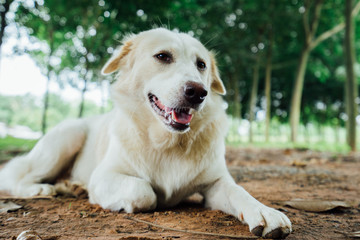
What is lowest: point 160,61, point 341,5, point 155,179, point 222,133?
point 155,179

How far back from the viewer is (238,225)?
6.73 ft

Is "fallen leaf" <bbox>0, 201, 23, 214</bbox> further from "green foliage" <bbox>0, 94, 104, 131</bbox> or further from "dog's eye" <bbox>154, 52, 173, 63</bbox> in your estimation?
"green foliage" <bbox>0, 94, 104, 131</bbox>

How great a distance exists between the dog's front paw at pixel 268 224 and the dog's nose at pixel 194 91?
952 millimetres

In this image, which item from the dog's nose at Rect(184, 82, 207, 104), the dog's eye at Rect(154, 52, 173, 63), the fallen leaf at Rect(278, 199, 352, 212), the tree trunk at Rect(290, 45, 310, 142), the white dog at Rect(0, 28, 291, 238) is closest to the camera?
the dog's nose at Rect(184, 82, 207, 104)

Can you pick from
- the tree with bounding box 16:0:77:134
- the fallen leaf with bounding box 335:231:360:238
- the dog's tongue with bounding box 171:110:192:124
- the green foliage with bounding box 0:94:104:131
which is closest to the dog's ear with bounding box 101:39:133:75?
the dog's tongue with bounding box 171:110:192:124

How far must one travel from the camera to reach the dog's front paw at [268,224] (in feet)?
5.79

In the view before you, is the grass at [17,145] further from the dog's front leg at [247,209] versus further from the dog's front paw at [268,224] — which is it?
the dog's front paw at [268,224]

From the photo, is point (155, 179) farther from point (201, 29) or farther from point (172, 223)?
point (201, 29)

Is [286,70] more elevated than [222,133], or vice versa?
[286,70]

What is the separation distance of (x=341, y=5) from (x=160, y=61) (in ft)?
50.9

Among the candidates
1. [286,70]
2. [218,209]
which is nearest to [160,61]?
[218,209]

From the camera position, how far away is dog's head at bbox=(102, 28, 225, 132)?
2.33 meters

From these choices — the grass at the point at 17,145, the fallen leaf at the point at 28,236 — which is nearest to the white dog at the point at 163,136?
the fallen leaf at the point at 28,236

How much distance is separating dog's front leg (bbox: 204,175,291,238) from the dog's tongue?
68 cm
